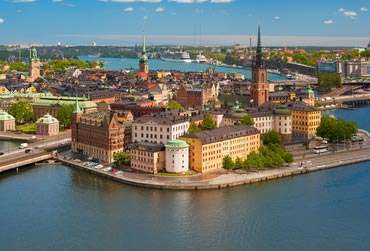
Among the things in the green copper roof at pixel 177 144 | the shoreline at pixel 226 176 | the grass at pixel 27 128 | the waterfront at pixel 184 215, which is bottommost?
the waterfront at pixel 184 215

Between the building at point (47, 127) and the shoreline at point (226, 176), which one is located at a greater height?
the building at point (47, 127)

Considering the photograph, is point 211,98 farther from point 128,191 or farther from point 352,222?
point 352,222

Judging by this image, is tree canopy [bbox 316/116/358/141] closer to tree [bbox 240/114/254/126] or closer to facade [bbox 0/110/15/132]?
tree [bbox 240/114/254/126]

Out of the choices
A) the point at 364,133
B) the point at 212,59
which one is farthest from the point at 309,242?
the point at 212,59

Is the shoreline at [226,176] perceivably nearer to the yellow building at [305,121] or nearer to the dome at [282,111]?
the yellow building at [305,121]

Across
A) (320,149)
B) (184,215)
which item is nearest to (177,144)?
(184,215)

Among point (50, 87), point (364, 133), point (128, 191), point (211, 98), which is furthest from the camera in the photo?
point (50, 87)

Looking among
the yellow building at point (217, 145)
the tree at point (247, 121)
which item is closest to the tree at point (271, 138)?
the tree at point (247, 121)
